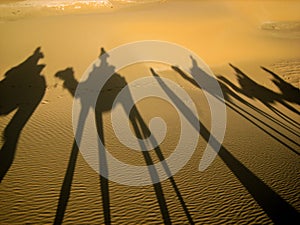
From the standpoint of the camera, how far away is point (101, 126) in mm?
11453

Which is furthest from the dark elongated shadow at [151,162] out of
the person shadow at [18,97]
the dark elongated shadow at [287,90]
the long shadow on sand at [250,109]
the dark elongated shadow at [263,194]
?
the dark elongated shadow at [287,90]

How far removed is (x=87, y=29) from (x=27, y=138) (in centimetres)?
1850

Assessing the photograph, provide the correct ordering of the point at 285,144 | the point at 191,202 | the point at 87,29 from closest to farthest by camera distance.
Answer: the point at 191,202
the point at 285,144
the point at 87,29

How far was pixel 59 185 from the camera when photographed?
7648 millimetres

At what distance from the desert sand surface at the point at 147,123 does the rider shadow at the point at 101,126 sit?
0.05m

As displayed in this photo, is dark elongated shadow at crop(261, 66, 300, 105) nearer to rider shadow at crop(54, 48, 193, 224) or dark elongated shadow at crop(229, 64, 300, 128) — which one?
dark elongated shadow at crop(229, 64, 300, 128)

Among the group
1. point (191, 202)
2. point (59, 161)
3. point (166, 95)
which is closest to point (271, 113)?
point (166, 95)

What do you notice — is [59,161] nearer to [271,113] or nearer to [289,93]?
[271,113]

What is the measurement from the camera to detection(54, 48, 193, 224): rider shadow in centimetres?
701

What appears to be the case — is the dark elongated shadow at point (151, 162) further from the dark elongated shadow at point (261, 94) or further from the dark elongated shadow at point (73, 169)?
the dark elongated shadow at point (261, 94)

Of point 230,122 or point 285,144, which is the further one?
point 230,122

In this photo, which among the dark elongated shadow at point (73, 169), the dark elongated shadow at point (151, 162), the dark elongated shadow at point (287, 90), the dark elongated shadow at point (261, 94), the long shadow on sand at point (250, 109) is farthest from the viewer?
the dark elongated shadow at point (287, 90)

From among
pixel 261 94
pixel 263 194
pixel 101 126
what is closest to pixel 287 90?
pixel 261 94

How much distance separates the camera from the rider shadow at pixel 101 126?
7.01 metres
